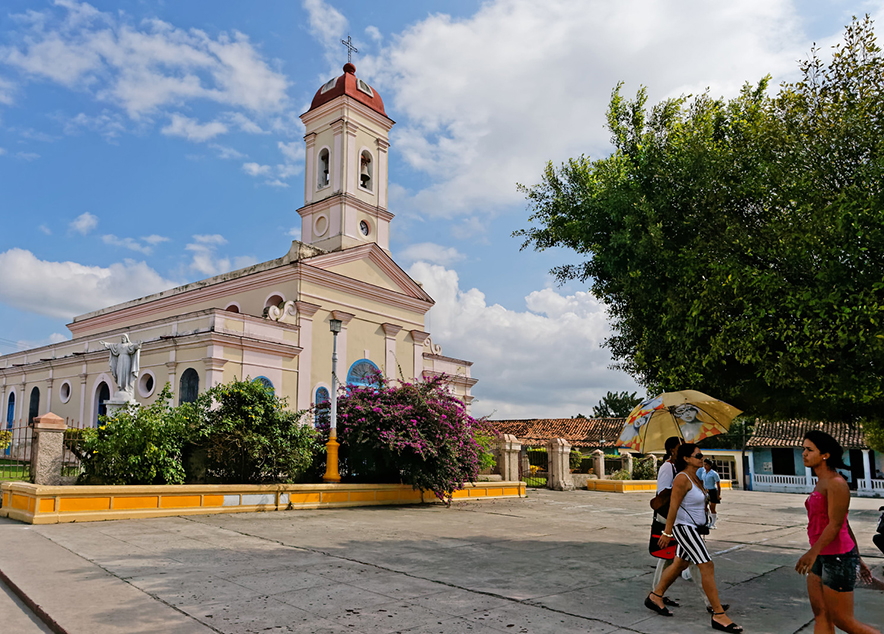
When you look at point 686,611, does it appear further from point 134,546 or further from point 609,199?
point 134,546

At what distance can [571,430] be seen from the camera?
43.0m

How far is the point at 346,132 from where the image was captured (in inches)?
1252

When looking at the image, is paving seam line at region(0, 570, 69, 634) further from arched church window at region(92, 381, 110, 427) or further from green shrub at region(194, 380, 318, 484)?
arched church window at region(92, 381, 110, 427)

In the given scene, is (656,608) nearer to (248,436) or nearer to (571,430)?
(248,436)

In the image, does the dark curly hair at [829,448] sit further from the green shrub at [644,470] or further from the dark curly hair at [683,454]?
the green shrub at [644,470]

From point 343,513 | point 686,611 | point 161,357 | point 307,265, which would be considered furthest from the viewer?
point 307,265

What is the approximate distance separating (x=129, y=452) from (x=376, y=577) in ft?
24.4

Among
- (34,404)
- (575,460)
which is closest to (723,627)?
(575,460)

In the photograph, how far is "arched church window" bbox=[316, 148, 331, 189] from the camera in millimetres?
32812

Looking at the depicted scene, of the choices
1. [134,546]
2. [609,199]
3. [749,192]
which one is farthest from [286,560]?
[749,192]

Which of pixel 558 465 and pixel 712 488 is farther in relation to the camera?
pixel 558 465

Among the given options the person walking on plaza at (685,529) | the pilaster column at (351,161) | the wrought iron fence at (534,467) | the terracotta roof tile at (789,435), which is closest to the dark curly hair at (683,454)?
the person walking on plaza at (685,529)

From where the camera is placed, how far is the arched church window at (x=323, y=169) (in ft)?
108

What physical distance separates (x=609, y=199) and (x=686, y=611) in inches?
201
